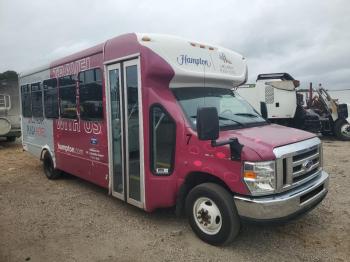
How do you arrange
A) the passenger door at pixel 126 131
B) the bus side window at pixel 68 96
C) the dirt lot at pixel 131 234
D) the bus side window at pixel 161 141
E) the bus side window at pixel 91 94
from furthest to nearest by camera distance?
the bus side window at pixel 68 96, the bus side window at pixel 91 94, the passenger door at pixel 126 131, the bus side window at pixel 161 141, the dirt lot at pixel 131 234

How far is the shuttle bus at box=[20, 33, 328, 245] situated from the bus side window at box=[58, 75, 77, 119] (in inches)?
1.8

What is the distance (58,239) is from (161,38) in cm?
310

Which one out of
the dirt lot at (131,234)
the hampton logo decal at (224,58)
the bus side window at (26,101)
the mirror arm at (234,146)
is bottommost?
the dirt lot at (131,234)

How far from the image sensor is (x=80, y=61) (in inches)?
266

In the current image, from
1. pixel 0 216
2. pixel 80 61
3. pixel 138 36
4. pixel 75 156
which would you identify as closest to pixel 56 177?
pixel 75 156

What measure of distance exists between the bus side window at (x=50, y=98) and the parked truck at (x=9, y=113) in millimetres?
7584

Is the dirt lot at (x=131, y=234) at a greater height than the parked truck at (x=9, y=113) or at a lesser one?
lesser

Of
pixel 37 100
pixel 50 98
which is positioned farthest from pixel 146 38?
→ pixel 37 100

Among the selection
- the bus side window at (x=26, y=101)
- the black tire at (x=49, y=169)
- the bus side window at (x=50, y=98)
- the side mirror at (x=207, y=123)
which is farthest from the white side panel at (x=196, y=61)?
the bus side window at (x=26, y=101)

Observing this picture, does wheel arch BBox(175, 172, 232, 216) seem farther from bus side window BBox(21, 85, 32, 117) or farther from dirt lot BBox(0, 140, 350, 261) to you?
bus side window BBox(21, 85, 32, 117)

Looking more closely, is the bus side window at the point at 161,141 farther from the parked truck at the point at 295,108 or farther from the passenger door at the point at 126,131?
the parked truck at the point at 295,108

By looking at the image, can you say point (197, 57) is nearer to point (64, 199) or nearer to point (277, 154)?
point (277, 154)

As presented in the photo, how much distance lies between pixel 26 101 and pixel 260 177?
7.22 metres

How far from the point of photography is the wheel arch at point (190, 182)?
4671mm
